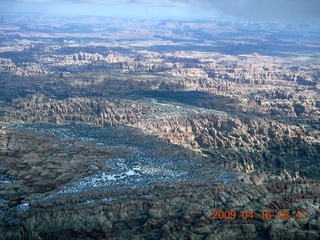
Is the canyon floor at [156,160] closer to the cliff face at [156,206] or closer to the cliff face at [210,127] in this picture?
the cliff face at [156,206]

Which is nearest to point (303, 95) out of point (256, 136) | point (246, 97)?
point (246, 97)

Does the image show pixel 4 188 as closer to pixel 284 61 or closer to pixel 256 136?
A: pixel 256 136

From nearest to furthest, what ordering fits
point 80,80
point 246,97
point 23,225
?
point 23,225
point 246,97
point 80,80

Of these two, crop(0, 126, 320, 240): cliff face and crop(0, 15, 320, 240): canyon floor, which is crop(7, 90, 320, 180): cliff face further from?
crop(0, 126, 320, 240): cliff face
